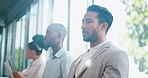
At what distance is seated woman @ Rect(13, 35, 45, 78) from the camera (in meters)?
2.41

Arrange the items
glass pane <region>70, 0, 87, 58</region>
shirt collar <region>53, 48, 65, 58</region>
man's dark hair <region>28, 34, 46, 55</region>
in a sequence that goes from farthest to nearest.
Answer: glass pane <region>70, 0, 87, 58</region> < man's dark hair <region>28, 34, 46, 55</region> < shirt collar <region>53, 48, 65, 58</region>

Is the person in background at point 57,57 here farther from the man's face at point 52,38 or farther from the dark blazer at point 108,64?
the dark blazer at point 108,64

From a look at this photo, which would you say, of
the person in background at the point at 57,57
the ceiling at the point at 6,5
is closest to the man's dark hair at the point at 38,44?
the person in background at the point at 57,57

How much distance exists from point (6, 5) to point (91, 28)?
5053 mm

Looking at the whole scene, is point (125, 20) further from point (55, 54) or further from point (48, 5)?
point (48, 5)

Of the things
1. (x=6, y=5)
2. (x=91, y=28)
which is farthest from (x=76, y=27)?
(x=6, y=5)

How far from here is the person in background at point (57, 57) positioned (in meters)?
2.07

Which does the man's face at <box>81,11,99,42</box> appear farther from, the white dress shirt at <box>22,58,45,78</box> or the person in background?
the white dress shirt at <box>22,58,45,78</box>

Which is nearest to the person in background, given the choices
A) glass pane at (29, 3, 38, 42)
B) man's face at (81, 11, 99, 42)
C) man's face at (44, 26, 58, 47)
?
man's face at (44, 26, 58, 47)

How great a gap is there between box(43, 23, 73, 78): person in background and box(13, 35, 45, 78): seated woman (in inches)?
9.6

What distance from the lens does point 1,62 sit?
270 inches

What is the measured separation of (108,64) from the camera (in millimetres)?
1467

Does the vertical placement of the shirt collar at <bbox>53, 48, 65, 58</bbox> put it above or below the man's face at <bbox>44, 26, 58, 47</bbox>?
below

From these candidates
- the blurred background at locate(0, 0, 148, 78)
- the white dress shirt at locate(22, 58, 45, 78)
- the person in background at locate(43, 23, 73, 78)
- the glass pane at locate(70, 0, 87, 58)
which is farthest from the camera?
the glass pane at locate(70, 0, 87, 58)
